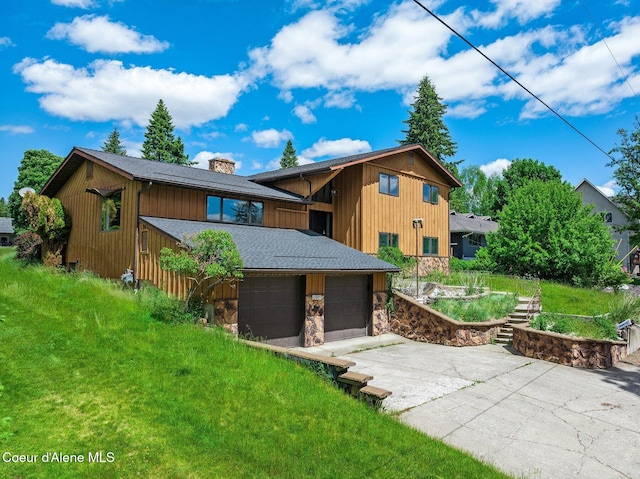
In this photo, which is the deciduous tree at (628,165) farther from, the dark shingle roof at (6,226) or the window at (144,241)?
the dark shingle roof at (6,226)

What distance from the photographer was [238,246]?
39.3 ft

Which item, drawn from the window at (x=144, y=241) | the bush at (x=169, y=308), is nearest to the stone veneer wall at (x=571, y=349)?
the bush at (x=169, y=308)

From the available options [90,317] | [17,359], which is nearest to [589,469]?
[17,359]

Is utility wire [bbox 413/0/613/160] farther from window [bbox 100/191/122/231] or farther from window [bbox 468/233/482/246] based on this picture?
window [bbox 468/233/482/246]

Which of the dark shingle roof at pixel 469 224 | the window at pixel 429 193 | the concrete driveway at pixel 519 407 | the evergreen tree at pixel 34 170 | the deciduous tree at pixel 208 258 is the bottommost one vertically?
the concrete driveway at pixel 519 407

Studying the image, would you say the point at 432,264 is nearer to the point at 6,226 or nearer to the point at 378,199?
the point at 378,199

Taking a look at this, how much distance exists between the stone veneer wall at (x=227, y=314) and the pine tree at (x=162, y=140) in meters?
36.8

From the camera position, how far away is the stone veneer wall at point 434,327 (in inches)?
519

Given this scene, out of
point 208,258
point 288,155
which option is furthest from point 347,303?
point 288,155

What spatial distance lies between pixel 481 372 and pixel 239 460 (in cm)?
751

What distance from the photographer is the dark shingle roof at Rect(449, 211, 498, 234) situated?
33.0m

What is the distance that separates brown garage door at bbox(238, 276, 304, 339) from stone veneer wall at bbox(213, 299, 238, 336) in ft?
1.41

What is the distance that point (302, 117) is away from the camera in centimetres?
2542

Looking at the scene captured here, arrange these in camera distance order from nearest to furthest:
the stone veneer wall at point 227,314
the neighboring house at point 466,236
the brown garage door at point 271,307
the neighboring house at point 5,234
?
the stone veneer wall at point 227,314
the brown garage door at point 271,307
the neighboring house at point 466,236
the neighboring house at point 5,234
